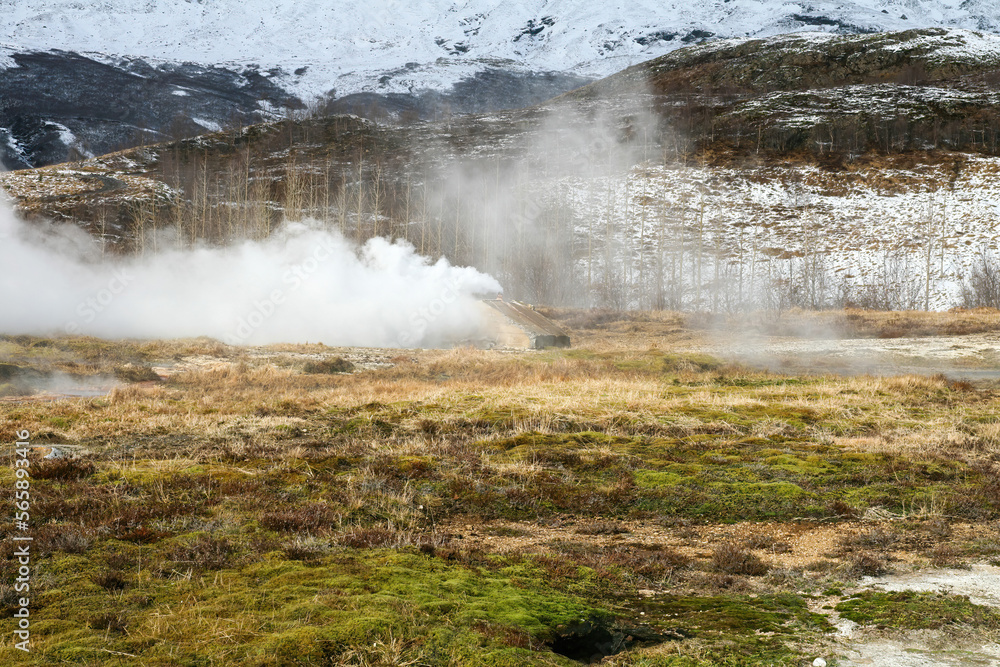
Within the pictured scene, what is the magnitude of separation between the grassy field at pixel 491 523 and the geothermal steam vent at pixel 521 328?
58.7ft

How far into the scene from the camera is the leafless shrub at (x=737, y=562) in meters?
6.87

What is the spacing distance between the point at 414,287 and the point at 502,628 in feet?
124

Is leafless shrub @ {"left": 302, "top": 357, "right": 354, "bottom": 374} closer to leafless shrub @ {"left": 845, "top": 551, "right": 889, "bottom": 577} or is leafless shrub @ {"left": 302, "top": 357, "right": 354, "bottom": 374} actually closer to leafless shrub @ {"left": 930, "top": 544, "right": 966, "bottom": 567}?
leafless shrub @ {"left": 845, "top": 551, "right": 889, "bottom": 577}

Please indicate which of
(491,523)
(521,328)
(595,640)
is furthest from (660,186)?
(595,640)

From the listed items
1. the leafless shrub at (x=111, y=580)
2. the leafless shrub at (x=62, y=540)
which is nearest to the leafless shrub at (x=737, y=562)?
the leafless shrub at (x=111, y=580)

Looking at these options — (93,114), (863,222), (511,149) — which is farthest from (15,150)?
(863,222)

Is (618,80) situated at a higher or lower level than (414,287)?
higher

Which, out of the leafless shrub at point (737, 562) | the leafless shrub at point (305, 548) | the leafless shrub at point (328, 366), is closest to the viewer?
the leafless shrub at point (305, 548)

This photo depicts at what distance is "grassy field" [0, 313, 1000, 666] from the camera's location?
4.94 metres

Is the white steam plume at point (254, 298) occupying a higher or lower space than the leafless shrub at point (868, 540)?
higher

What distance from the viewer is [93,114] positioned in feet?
547

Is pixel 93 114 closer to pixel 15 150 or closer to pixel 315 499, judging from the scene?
pixel 15 150

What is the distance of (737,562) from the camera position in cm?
701

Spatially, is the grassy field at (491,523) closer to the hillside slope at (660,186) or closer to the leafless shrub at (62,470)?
the leafless shrub at (62,470)
